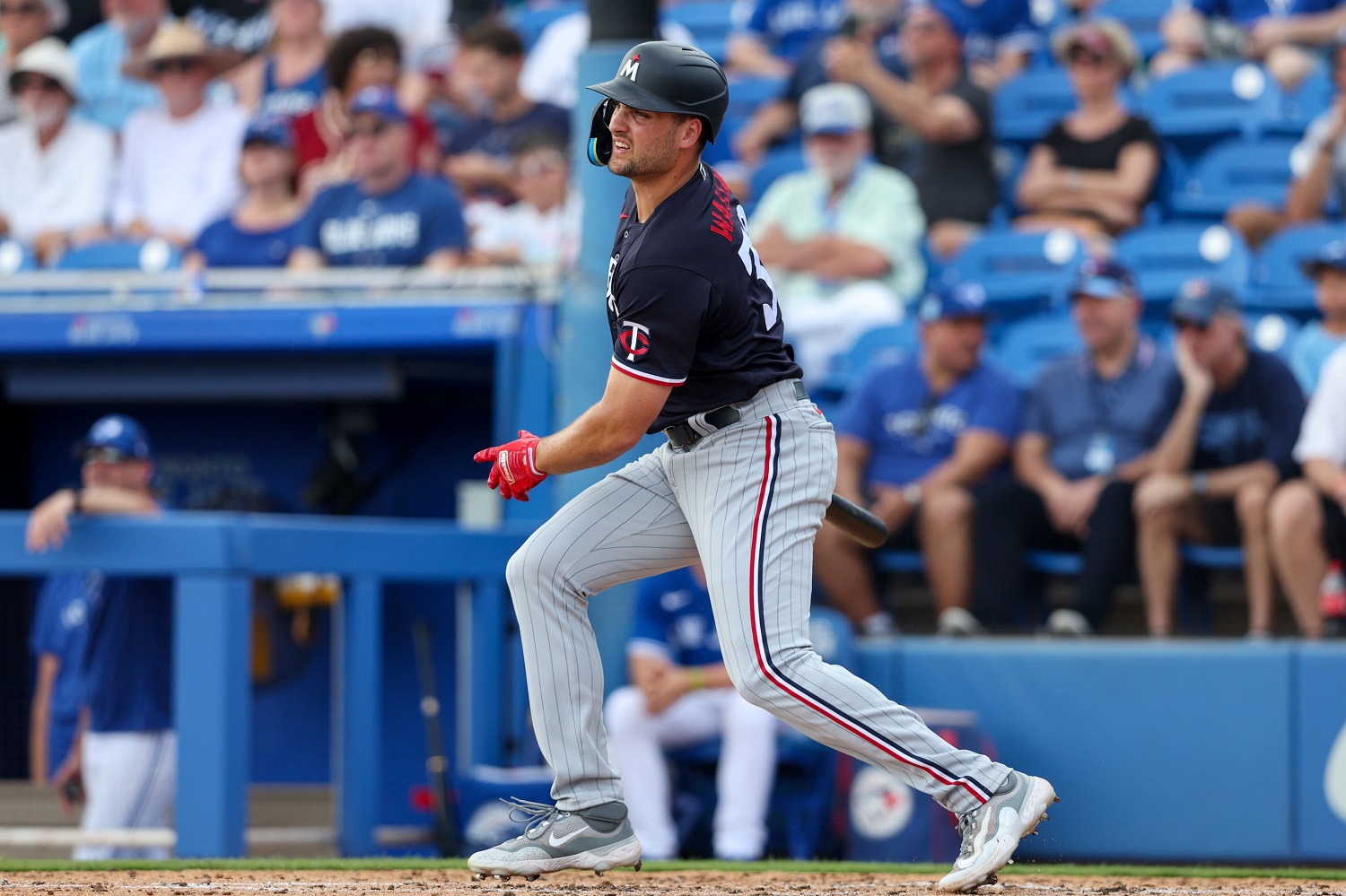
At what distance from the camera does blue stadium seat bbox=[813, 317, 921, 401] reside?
7137 mm

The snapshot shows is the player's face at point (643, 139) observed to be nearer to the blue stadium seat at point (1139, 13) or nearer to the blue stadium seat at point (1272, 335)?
the blue stadium seat at point (1272, 335)

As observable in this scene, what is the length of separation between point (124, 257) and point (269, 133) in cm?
84

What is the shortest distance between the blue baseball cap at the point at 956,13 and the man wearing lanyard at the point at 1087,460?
2452 millimetres

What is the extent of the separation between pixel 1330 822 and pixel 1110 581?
41.7 inches

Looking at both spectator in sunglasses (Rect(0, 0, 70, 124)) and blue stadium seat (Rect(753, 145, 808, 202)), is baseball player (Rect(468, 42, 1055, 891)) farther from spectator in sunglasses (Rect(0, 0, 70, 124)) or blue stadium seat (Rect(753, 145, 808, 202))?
spectator in sunglasses (Rect(0, 0, 70, 124))

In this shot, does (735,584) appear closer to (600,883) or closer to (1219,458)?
(600,883)

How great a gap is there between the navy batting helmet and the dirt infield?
1.49m

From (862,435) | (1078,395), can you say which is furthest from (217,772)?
(1078,395)

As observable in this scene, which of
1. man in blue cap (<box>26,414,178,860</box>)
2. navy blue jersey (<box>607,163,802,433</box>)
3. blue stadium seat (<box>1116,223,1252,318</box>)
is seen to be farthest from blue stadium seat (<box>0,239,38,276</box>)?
navy blue jersey (<box>607,163,802,433</box>)

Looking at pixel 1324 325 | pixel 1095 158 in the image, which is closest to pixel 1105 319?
pixel 1324 325

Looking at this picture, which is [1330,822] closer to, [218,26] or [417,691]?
[417,691]

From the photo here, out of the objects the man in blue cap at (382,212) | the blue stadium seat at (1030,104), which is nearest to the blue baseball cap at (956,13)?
the blue stadium seat at (1030,104)

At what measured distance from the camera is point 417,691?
730 cm

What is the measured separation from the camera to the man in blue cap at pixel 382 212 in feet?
22.9
